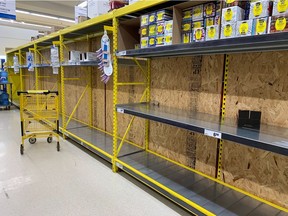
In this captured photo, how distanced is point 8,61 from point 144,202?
346 inches

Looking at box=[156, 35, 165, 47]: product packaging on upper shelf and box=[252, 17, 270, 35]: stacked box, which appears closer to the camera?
box=[252, 17, 270, 35]: stacked box

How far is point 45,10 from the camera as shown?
8.30m

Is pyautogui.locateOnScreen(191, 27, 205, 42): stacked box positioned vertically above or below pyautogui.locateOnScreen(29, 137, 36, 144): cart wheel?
above

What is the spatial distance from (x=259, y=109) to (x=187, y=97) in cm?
79

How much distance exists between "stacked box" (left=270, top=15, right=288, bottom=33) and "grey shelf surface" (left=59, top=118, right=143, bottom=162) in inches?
85.6

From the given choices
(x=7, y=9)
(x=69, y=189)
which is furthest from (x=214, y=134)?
(x=7, y=9)

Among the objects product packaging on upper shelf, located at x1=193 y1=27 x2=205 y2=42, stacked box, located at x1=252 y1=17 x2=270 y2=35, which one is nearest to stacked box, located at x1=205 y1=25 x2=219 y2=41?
product packaging on upper shelf, located at x1=193 y1=27 x2=205 y2=42

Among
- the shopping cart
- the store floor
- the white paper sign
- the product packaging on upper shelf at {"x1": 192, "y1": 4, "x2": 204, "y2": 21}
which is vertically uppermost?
the white paper sign

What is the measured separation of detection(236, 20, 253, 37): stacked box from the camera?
141cm

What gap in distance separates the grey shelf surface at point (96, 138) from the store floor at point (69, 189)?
20cm

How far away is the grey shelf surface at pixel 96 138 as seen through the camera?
297 centimetres

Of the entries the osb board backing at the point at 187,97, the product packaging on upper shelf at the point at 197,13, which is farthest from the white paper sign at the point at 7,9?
the product packaging on upper shelf at the point at 197,13

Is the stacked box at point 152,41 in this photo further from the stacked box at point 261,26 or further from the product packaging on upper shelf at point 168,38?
the stacked box at point 261,26

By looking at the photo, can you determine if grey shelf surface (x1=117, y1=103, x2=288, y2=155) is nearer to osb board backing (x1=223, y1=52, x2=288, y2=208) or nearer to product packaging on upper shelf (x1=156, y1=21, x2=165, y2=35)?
osb board backing (x1=223, y1=52, x2=288, y2=208)
